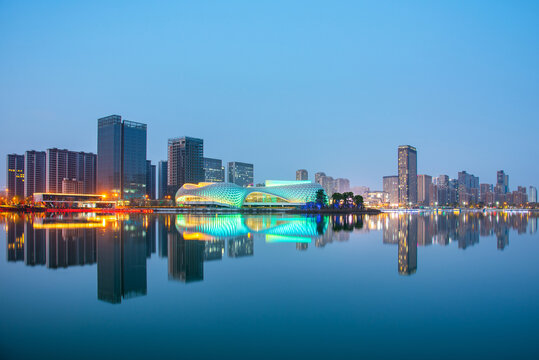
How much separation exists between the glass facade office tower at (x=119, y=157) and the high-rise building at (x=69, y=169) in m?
23.3

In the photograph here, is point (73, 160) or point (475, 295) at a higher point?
point (73, 160)

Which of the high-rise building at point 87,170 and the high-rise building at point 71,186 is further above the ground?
the high-rise building at point 87,170

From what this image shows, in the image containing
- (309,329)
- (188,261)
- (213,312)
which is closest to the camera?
(309,329)

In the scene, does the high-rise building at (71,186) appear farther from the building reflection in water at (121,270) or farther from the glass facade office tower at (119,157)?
the building reflection in water at (121,270)

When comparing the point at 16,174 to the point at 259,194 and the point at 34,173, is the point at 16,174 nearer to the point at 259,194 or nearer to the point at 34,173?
the point at 34,173

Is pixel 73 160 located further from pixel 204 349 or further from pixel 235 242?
pixel 204 349

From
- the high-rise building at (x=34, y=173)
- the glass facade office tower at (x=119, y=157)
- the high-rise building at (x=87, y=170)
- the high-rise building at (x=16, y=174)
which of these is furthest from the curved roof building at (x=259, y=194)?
the high-rise building at (x=16, y=174)

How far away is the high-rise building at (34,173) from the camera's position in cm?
17738

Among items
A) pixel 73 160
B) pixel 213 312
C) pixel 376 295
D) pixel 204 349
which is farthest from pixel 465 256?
pixel 73 160

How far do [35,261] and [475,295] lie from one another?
1944 cm

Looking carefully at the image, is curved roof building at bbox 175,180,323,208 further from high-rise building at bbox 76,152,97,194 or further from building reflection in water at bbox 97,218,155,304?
building reflection in water at bbox 97,218,155,304

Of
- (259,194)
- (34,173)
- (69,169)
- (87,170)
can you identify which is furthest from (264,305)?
(87,170)

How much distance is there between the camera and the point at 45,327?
8945 mm

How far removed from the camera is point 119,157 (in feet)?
549
